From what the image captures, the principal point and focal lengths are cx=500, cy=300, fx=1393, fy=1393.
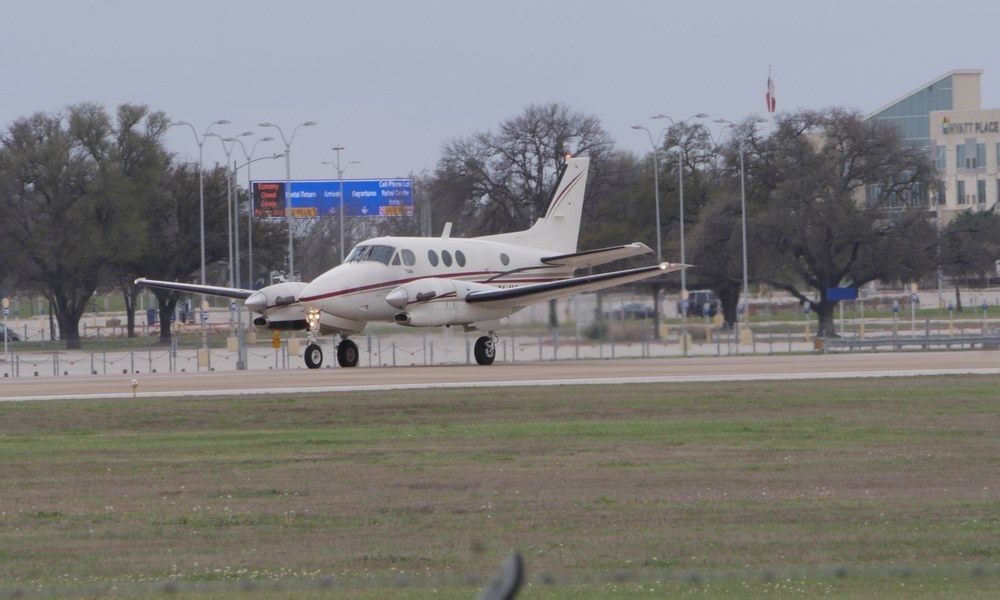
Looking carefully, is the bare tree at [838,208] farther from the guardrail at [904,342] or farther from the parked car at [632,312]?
the parked car at [632,312]

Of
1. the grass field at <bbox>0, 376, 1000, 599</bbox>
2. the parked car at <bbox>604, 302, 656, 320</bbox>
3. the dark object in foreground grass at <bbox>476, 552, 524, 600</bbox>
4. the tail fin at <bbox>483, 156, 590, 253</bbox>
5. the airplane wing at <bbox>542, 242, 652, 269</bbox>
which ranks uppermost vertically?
the tail fin at <bbox>483, 156, 590, 253</bbox>

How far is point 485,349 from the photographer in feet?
135

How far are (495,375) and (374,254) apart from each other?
20.0 ft

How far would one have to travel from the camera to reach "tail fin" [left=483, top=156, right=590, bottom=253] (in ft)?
145

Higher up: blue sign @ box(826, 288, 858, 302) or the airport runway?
blue sign @ box(826, 288, 858, 302)

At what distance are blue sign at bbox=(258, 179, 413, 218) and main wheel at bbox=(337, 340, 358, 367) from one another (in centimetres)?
6803

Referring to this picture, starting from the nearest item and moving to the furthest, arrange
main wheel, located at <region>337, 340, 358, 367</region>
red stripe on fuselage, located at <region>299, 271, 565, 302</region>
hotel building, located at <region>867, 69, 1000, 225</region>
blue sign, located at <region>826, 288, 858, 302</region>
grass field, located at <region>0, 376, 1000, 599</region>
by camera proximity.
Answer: grass field, located at <region>0, 376, 1000, 599</region>, red stripe on fuselage, located at <region>299, 271, 565, 302</region>, main wheel, located at <region>337, 340, 358, 367</region>, blue sign, located at <region>826, 288, 858, 302</region>, hotel building, located at <region>867, 69, 1000, 225</region>

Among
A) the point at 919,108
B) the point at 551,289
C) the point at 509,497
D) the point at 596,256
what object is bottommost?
the point at 509,497

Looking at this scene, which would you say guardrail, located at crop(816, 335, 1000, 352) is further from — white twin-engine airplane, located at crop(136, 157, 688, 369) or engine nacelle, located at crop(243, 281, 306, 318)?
engine nacelle, located at crop(243, 281, 306, 318)

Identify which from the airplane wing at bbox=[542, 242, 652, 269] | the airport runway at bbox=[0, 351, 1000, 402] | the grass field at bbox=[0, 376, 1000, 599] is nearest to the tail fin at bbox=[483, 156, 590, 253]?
the airplane wing at bbox=[542, 242, 652, 269]

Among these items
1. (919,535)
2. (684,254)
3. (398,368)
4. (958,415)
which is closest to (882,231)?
(684,254)

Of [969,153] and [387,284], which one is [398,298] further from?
[969,153]

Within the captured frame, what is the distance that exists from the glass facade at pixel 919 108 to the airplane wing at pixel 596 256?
335ft

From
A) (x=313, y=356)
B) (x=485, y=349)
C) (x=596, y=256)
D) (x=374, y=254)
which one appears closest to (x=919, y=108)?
(x=596, y=256)
